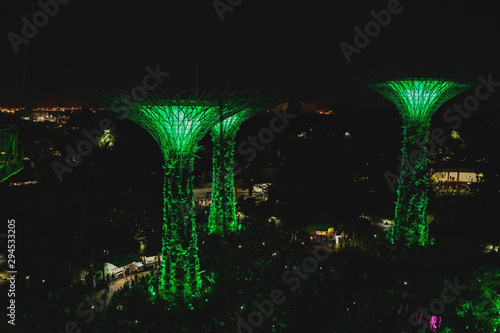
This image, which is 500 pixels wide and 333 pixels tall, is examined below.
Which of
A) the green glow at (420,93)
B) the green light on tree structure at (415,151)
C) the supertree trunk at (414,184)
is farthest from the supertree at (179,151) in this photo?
the supertree trunk at (414,184)

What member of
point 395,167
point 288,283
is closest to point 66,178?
point 288,283

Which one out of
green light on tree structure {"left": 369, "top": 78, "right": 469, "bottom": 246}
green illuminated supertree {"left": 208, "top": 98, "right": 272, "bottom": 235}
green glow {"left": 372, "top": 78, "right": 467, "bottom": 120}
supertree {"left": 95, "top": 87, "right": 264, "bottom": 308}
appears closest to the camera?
supertree {"left": 95, "top": 87, "right": 264, "bottom": 308}

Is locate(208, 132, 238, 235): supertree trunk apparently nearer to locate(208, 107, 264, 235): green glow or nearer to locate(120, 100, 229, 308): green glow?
locate(208, 107, 264, 235): green glow

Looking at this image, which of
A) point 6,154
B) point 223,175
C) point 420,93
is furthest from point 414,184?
point 6,154

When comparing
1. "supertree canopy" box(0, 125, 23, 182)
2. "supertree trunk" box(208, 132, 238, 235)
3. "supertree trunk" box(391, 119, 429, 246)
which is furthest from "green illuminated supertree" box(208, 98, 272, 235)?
"supertree canopy" box(0, 125, 23, 182)

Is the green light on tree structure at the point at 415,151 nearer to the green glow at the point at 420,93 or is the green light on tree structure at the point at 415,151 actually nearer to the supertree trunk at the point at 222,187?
the green glow at the point at 420,93

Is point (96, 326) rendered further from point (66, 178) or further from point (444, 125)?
point (444, 125)

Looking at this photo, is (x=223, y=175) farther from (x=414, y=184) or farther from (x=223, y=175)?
(x=414, y=184)

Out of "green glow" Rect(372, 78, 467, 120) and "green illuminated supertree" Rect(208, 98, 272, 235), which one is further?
"green illuminated supertree" Rect(208, 98, 272, 235)
